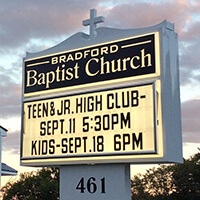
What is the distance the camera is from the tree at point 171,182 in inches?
2021

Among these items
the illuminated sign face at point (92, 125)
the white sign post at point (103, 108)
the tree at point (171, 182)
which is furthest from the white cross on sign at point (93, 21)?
the tree at point (171, 182)

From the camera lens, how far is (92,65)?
1353 cm

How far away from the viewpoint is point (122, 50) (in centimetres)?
1292

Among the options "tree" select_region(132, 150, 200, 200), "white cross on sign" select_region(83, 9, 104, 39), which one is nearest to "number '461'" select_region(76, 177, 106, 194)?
"white cross on sign" select_region(83, 9, 104, 39)

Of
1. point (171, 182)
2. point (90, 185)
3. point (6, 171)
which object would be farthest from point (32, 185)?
point (90, 185)

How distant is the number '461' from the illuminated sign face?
743mm

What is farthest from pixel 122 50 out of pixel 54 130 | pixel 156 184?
pixel 156 184

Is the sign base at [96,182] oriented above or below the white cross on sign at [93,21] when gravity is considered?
below

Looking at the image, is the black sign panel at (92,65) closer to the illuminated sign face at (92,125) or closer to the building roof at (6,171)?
the illuminated sign face at (92,125)

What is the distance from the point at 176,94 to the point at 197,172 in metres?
40.8

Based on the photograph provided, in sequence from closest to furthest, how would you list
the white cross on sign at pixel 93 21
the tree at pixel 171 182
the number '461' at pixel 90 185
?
the number '461' at pixel 90 185 < the white cross on sign at pixel 93 21 < the tree at pixel 171 182

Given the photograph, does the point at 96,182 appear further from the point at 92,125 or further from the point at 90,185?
the point at 92,125

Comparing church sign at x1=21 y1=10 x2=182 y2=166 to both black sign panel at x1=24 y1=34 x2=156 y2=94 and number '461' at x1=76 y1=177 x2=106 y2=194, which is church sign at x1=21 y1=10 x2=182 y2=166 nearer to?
black sign panel at x1=24 y1=34 x2=156 y2=94

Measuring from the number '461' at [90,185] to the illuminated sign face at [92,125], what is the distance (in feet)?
2.44
